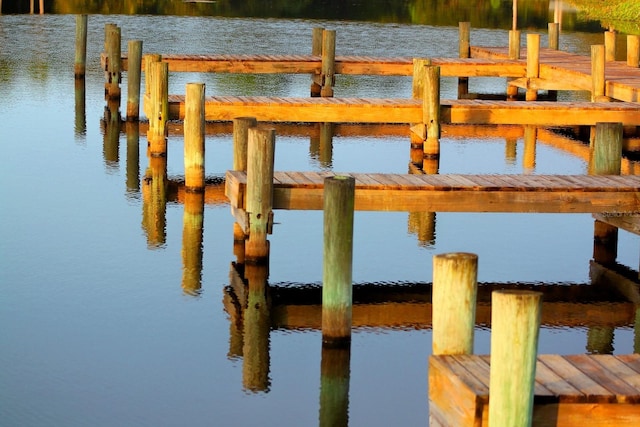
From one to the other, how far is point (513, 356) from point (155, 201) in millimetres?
10407

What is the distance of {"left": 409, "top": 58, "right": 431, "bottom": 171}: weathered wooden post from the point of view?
66.7 feet

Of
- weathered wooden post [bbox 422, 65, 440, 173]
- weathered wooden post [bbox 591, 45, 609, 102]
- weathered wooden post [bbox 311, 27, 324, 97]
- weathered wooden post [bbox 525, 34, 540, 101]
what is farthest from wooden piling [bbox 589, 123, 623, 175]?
weathered wooden post [bbox 311, 27, 324, 97]

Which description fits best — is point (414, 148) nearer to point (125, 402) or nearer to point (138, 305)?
point (138, 305)

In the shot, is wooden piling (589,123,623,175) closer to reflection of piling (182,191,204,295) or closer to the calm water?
the calm water

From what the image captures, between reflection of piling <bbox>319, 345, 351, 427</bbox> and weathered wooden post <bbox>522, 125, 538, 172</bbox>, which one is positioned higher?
weathered wooden post <bbox>522, 125, 538, 172</bbox>

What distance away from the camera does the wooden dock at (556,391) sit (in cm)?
768

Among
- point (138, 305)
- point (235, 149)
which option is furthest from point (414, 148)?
point (138, 305)

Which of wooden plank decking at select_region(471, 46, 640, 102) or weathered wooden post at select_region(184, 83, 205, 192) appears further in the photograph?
wooden plank decking at select_region(471, 46, 640, 102)

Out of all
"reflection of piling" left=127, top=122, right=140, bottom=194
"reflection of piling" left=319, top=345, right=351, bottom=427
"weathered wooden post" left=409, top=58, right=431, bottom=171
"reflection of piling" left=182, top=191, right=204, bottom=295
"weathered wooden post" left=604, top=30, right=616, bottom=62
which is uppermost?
"weathered wooden post" left=604, top=30, right=616, bottom=62

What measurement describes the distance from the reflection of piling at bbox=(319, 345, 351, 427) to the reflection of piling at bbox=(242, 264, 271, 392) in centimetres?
46

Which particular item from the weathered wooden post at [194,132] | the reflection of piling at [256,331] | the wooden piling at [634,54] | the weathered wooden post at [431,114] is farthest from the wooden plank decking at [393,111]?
the reflection of piling at [256,331]

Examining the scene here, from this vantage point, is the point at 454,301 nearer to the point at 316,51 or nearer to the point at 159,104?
the point at 159,104

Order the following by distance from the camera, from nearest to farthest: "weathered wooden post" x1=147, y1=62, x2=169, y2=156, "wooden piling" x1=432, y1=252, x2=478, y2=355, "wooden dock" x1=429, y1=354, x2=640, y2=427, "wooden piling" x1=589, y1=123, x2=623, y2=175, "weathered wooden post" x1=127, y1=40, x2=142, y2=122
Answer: "wooden dock" x1=429, y1=354, x2=640, y2=427, "wooden piling" x1=432, y1=252, x2=478, y2=355, "wooden piling" x1=589, y1=123, x2=623, y2=175, "weathered wooden post" x1=147, y1=62, x2=169, y2=156, "weathered wooden post" x1=127, y1=40, x2=142, y2=122

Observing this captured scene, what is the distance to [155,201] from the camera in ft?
56.7
